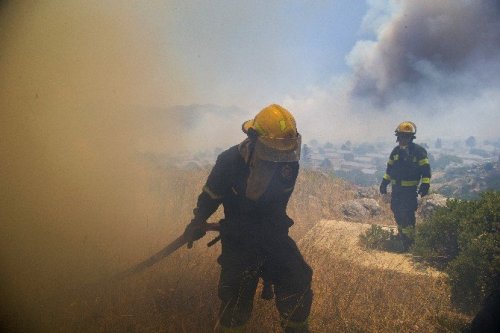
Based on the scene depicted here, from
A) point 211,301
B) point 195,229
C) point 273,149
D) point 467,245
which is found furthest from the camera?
point 467,245

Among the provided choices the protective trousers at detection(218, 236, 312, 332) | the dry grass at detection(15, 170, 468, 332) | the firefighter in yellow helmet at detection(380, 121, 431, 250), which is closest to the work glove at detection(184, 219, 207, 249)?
the protective trousers at detection(218, 236, 312, 332)

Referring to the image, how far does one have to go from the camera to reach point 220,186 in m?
2.48

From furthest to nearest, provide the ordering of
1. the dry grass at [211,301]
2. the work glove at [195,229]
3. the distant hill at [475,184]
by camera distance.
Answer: the distant hill at [475,184]
the dry grass at [211,301]
the work glove at [195,229]

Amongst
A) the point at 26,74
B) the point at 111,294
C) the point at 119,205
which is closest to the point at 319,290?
the point at 111,294

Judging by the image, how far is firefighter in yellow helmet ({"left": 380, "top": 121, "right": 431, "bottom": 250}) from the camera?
6021 mm

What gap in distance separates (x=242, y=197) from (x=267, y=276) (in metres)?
0.71

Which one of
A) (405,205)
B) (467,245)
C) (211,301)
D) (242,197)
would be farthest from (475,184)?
(242,197)

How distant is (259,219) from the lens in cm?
252

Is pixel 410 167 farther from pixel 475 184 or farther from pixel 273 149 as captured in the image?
pixel 475 184

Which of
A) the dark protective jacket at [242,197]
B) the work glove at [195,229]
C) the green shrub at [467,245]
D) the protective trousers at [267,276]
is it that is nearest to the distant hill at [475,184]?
the green shrub at [467,245]

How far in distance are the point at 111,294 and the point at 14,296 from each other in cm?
101

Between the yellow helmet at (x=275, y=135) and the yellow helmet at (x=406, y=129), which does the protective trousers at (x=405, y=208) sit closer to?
the yellow helmet at (x=406, y=129)

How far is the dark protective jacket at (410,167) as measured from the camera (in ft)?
19.7

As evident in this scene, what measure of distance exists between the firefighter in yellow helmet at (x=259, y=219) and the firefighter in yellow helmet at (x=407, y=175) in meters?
4.40
